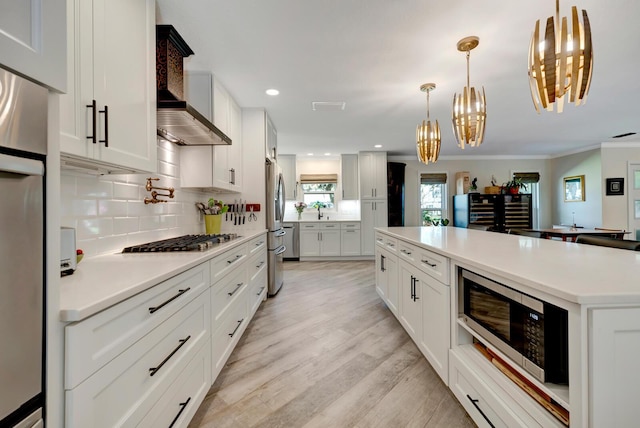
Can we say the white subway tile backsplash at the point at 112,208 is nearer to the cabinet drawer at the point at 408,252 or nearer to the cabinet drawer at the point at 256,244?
the cabinet drawer at the point at 256,244

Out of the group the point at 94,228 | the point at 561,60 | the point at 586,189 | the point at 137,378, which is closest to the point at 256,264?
the point at 94,228

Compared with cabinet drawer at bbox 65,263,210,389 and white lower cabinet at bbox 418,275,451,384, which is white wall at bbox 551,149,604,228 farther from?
cabinet drawer at bbox 65,263,210,389

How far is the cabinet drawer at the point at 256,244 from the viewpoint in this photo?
2.57m

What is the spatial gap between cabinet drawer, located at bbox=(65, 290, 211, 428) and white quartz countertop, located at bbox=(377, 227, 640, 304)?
53.9 inches

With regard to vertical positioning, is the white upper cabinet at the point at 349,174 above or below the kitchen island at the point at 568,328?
above

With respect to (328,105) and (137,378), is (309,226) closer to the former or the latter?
(328,105)

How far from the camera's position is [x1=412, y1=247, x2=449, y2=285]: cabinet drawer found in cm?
159

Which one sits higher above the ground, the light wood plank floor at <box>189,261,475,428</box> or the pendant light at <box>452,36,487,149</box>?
the pendant light at <box>452,36,487,149</box>

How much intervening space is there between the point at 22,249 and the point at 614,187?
8.05 meters

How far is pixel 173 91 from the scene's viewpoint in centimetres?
183

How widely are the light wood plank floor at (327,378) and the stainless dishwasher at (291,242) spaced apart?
290 cm

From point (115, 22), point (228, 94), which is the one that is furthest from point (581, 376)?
point (228, 94)

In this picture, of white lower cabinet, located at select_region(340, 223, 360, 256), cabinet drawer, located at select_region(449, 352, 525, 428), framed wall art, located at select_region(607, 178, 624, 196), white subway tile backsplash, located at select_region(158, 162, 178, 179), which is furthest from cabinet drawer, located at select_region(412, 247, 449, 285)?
framed wall art, located at select_region(607, 178, 624, 196)

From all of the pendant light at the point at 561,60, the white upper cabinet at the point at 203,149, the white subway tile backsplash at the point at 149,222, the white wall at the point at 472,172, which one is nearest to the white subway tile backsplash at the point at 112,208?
the white subway tile backsplash at the point at 149,222
